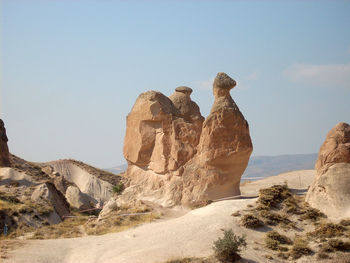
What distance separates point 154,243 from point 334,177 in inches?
308

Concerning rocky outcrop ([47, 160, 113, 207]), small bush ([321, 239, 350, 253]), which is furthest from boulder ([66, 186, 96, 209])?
small bush ([321, 239, 350, 253])

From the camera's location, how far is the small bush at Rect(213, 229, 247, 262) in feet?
58.6

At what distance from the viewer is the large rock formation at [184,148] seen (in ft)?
89.7

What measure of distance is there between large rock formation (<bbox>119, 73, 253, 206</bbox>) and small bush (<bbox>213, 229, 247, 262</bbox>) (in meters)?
8.56

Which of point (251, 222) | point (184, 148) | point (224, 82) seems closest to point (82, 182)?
point (184, 148)

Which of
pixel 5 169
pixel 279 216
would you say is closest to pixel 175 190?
pixel 279 216

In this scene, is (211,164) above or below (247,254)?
above

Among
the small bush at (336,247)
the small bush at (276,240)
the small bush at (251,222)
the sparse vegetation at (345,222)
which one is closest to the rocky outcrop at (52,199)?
the small bush at (251,222)

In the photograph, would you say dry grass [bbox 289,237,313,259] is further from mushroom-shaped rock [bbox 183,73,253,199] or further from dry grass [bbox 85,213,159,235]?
mushroom-shaped rock [bbox 183,73,253,199]

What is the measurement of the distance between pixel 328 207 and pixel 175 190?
9.25 meters

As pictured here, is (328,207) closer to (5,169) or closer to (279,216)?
(279,216)

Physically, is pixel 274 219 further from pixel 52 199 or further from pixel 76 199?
pixel 76 199

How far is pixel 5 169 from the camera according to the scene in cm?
3922

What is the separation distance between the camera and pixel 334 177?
859 inches
